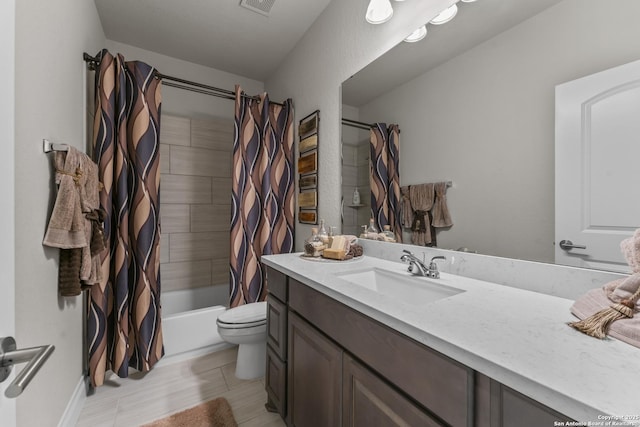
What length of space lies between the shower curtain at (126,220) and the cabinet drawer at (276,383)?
0.94 meters

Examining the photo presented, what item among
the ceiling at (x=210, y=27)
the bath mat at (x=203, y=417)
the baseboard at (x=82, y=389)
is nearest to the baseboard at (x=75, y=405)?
the baseboard at (x=82, y=389)

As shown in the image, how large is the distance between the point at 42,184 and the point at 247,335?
1300 mm

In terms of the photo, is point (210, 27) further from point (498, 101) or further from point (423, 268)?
point (423, 268)

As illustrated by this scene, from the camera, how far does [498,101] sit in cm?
106

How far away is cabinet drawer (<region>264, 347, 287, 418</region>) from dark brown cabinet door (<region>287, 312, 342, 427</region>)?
0.05 metres

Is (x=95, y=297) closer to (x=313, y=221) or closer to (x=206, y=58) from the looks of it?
(x=313, y=221)

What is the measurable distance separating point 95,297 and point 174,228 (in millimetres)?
1073

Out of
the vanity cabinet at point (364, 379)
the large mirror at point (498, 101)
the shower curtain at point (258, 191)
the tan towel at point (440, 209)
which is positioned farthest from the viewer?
the shower curtain at point (258, 191)

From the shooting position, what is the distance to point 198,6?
6.38 feet

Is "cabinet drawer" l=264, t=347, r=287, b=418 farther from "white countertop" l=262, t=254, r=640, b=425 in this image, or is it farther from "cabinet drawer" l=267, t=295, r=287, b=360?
"white countertop" l=262, t=254, r=640, b=425

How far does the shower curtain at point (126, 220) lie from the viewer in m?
1.71

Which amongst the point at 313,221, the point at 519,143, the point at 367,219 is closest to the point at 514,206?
the point at 519,143

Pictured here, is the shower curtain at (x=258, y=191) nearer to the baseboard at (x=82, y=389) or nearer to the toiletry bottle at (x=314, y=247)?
the baseboard at (x=82, y=389)

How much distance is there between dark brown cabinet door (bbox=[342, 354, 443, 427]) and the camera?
0.66 m
